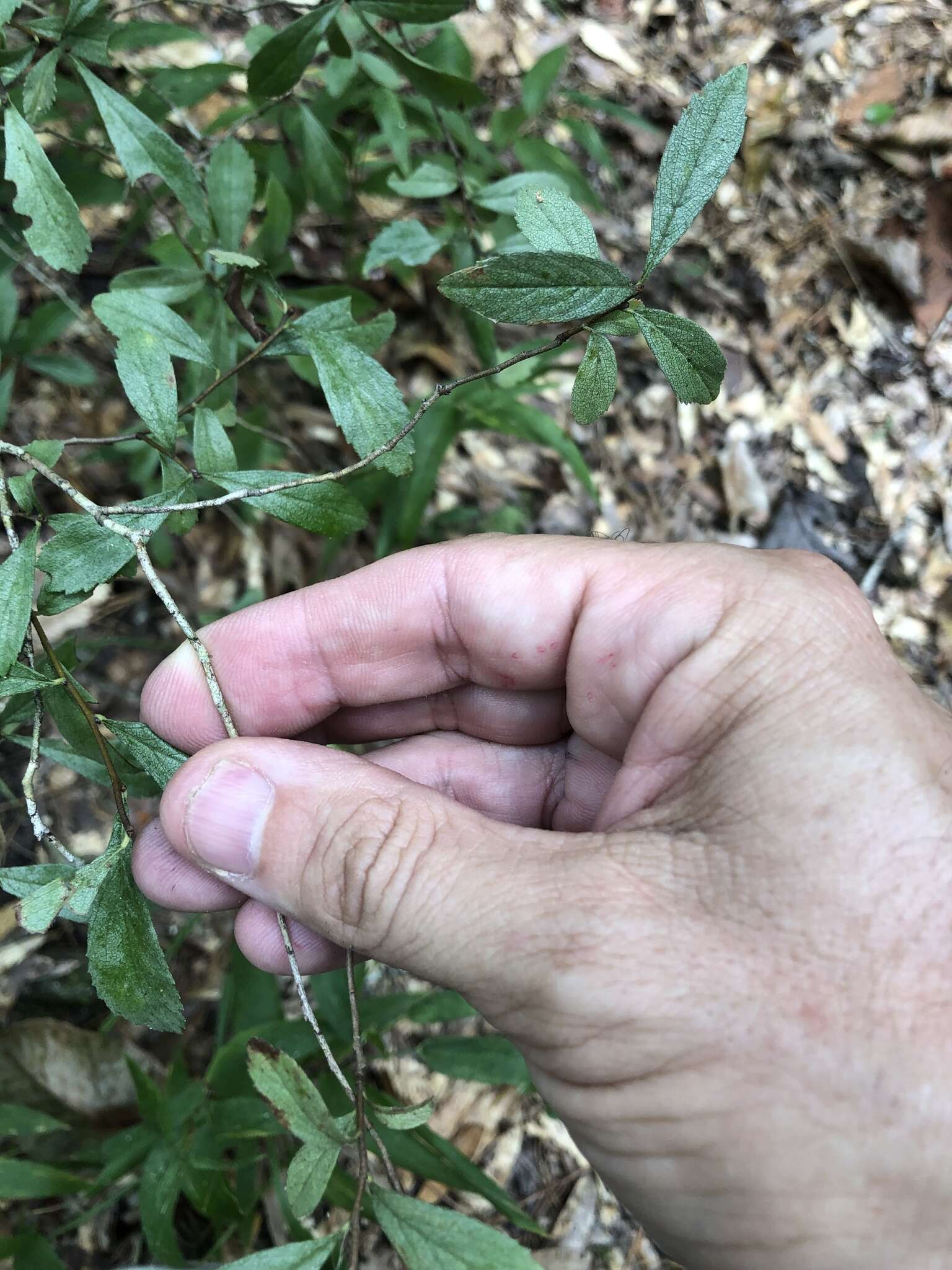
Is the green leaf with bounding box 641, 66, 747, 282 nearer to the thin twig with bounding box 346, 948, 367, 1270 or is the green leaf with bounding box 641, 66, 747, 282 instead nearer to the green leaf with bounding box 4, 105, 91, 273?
Result: the green leaf with bounding box 4, 105, 91, 273

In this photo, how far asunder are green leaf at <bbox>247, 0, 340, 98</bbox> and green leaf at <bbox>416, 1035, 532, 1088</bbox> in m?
1.71

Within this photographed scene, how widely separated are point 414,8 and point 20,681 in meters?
1.10

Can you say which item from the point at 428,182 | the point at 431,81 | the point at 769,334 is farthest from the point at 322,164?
the point at 769,334

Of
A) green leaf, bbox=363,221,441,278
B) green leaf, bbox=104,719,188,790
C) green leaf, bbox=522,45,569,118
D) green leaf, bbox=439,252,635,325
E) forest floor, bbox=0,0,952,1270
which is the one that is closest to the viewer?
green leaf, bbox=439,252,635,325

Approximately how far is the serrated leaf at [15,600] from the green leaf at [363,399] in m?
0.42

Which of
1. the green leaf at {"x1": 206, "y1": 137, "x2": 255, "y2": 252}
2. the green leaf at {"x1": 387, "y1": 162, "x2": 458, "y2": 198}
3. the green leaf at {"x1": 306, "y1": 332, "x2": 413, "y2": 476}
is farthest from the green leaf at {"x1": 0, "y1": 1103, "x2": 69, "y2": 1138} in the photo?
the green leaf at {"x1": 387, "y1": 162, "x2": 458, "y2": 198}

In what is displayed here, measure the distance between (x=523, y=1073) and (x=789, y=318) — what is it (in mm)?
2955

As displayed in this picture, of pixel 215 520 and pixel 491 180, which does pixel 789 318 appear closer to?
pixel 491 180

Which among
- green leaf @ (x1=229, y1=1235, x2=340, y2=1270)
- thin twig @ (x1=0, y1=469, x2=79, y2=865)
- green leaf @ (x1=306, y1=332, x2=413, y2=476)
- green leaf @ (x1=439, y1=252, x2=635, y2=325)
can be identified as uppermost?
green leaf @ (x1=439, y1=252, x2=635, y2=325)

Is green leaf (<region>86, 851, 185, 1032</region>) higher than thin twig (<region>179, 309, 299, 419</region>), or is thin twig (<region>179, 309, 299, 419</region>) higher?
thin twig (<region>179, 309, 299, 419</region>)

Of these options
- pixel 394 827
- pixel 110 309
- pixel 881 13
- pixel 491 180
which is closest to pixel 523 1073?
pixel 394 827

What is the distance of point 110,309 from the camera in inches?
48.9

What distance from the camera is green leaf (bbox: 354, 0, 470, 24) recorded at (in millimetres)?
1336

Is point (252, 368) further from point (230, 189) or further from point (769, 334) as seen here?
point (769, 334)
